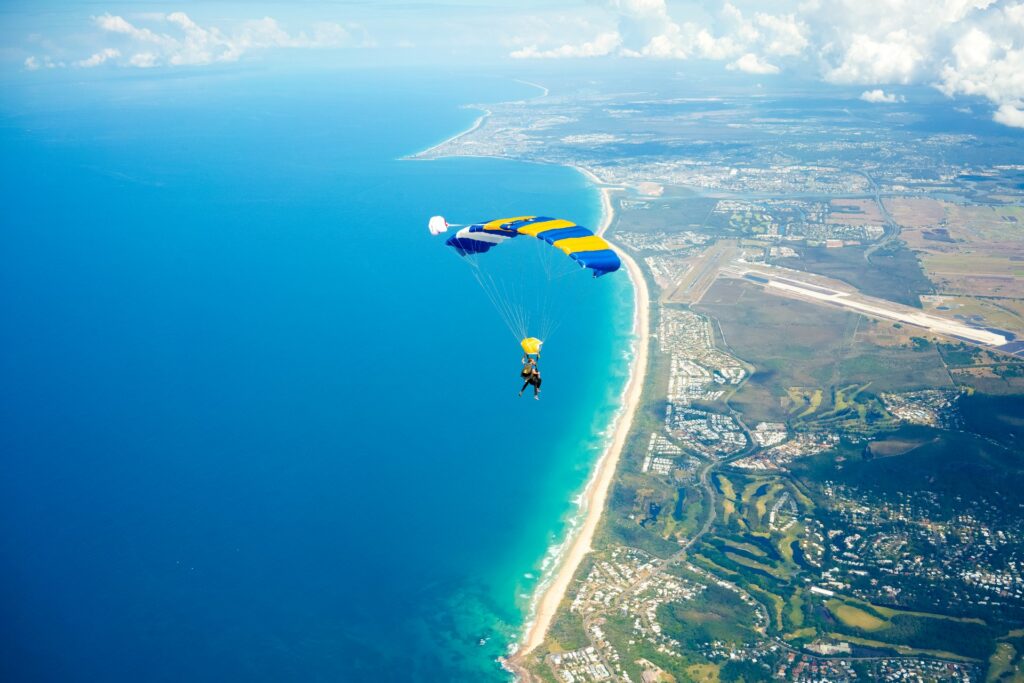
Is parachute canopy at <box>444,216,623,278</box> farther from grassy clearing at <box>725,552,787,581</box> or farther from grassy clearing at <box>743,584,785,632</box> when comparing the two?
grassy clearing at <box>743,584,785,632</box>

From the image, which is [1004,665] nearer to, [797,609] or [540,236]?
[797,609]

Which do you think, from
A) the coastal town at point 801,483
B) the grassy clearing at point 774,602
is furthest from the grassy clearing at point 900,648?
the grassy clearing at point 774,602

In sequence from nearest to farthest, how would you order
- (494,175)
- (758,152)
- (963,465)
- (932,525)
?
1. (932,525)
2. (963,465)
3. (494,175)
4. (758,152)

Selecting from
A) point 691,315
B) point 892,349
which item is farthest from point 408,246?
point 892,349

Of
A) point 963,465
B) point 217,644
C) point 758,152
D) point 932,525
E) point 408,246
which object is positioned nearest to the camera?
point 217,644

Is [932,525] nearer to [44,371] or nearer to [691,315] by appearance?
[691,315]

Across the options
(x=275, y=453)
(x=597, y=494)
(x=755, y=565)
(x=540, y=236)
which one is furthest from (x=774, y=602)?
(x=275, y=453)

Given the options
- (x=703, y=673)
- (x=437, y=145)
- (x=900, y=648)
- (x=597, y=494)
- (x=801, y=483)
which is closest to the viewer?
(x=703, y=673)
